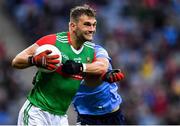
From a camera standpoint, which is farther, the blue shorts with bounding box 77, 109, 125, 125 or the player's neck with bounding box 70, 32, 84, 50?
the blue shorts with bounding box 77, 109, 125, 125

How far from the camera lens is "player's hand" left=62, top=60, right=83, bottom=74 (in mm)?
7168

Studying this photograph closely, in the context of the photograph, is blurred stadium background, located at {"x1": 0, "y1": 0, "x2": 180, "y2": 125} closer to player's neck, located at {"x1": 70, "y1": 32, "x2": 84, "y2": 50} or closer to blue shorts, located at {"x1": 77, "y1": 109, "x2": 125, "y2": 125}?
blue shorts, located at {"x1": 77, "y1": 109, "x2": 125, "y2": 125}

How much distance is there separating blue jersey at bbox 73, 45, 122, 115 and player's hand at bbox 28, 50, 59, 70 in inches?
60.8

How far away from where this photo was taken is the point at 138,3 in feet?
57.4

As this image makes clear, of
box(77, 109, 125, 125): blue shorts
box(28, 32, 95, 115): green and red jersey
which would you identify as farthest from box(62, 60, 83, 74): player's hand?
box(77, 109, 125, 125): blue shorts

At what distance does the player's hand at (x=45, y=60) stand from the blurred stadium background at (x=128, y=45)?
6.86 metres

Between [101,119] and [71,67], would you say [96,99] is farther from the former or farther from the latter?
[71,67]

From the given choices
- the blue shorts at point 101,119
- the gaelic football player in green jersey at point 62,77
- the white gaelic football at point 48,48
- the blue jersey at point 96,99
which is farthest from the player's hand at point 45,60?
the blue shorts at point 101,119

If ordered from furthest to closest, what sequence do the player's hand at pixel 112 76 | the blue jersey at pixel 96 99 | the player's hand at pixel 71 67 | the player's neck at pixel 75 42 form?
1. the blue jersey at pixel 96 99
2. the player's neck at pixel 75 42
3. the player's hand at pixel 112 76
4. the player's hand at pixel 71 67

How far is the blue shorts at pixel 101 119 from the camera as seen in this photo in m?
9.05

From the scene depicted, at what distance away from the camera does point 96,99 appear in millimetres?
8867

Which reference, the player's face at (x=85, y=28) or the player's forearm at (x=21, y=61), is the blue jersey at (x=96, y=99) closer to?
the player's face at (x=85, y=28)

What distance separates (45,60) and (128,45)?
947cm

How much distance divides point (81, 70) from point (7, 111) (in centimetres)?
712
